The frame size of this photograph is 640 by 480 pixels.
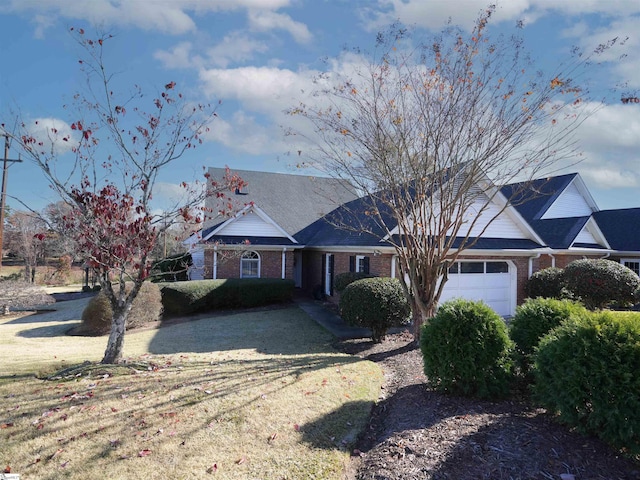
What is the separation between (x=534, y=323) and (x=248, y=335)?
8099mm

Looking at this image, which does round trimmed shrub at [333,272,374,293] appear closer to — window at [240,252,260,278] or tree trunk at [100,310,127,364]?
window at [240,252,260,278]

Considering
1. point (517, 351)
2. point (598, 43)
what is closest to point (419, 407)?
point (517, 351)

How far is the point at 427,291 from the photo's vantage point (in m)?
8.95

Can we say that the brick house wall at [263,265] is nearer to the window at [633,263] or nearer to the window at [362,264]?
the window at [362,264]

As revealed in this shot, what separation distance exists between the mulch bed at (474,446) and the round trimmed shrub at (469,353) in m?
0.20

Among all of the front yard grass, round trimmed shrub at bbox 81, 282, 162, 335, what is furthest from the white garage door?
round trimmed shrub at bbox 81, 282, 162, 335

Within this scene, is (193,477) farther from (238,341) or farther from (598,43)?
(598,43)

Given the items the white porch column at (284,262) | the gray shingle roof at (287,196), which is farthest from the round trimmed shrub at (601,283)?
the white porch column at (284,262)

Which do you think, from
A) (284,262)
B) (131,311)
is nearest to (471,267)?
(284,262)

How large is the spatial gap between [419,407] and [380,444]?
1.09 m

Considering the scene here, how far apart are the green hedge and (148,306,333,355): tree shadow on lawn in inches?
36.4

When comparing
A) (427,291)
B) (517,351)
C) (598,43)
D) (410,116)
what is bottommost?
(517,351)

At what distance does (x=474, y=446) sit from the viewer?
409cm

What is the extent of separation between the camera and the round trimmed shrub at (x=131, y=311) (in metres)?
13.4
